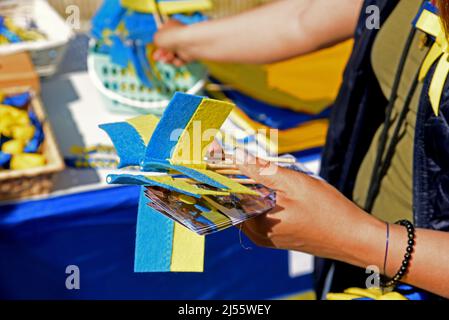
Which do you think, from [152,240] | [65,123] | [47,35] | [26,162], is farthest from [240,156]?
[47,35]

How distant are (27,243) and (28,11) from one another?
2.86 feet

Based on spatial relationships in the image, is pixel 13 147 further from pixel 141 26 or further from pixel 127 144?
pixel 127 144

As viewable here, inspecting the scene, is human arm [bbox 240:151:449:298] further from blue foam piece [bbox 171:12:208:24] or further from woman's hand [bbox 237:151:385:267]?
blue foam piece [bbox 171:12:208:24]

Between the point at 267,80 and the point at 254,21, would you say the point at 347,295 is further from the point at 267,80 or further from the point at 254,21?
the point at 267,80

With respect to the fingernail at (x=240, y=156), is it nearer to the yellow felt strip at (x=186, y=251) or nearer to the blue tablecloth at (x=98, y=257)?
the yellow felt strip at (x=186, y=251)

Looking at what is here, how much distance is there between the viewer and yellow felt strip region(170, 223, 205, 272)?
629 millimetres

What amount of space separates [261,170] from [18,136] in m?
0.77

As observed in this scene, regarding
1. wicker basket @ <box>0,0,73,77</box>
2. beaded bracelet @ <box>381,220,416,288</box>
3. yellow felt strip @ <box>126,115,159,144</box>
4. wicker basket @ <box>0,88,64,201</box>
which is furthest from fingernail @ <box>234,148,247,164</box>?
wicker basket @ <box>0,0,73,77</box>

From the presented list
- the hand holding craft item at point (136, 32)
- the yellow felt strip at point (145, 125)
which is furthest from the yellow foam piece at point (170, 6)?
the yellow felt strip at point (145, 125)

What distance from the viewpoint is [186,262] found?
634 mm

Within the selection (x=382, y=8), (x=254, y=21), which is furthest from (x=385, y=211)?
(x=254, y=21)

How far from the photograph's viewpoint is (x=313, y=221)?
0.66 meters

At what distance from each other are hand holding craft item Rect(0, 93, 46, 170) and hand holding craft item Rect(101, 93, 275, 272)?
586mm

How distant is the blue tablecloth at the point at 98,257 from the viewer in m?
1.19
